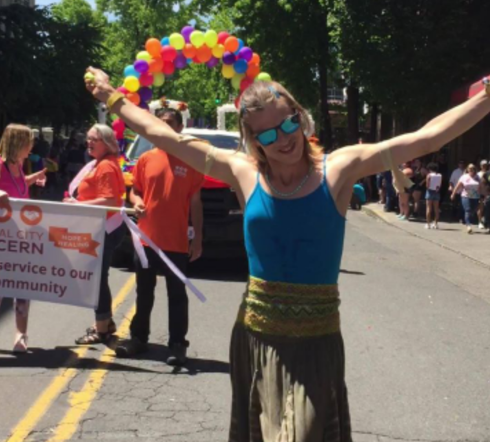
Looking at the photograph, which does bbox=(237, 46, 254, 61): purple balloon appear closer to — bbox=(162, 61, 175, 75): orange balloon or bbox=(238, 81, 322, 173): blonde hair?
bbox=(162, 61, 175, 75): orange balloon

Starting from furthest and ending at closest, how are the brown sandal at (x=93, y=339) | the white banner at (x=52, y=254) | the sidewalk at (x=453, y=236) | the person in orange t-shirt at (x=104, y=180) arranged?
1. the sidewalk at (x=453, y=236)
2. the brown sandal at (x=93, y=339)
3. the person in orange t-shirt at (x=104, y=180)
4. the white banner at (x=52, y=254)

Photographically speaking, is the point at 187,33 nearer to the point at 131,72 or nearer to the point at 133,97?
the point at 131,72

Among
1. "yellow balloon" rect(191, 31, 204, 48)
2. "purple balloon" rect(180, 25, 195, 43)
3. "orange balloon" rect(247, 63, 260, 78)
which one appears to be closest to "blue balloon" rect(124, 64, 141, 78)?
"purple balloon" rect(180, 25, 195, 43)

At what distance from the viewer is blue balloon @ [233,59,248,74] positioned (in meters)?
7.46

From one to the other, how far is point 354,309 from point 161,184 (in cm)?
372

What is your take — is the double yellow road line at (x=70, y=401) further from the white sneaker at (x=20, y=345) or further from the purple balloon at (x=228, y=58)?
the purple balloon at (x=228, y=58)

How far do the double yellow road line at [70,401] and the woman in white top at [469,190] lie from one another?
15.7m

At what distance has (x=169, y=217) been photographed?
684cm

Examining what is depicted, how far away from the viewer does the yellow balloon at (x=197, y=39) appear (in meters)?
7.39

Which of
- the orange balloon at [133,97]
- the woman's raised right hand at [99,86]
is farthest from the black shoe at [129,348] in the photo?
the woman's raised right hand at [99,86]

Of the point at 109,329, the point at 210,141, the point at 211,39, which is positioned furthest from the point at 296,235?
the point at 210,141

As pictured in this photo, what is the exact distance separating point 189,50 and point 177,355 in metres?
2.44

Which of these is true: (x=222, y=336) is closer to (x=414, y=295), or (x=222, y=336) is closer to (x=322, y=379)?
(x=414, y=295)

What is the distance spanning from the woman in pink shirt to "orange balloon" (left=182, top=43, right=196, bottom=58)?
1389mm
